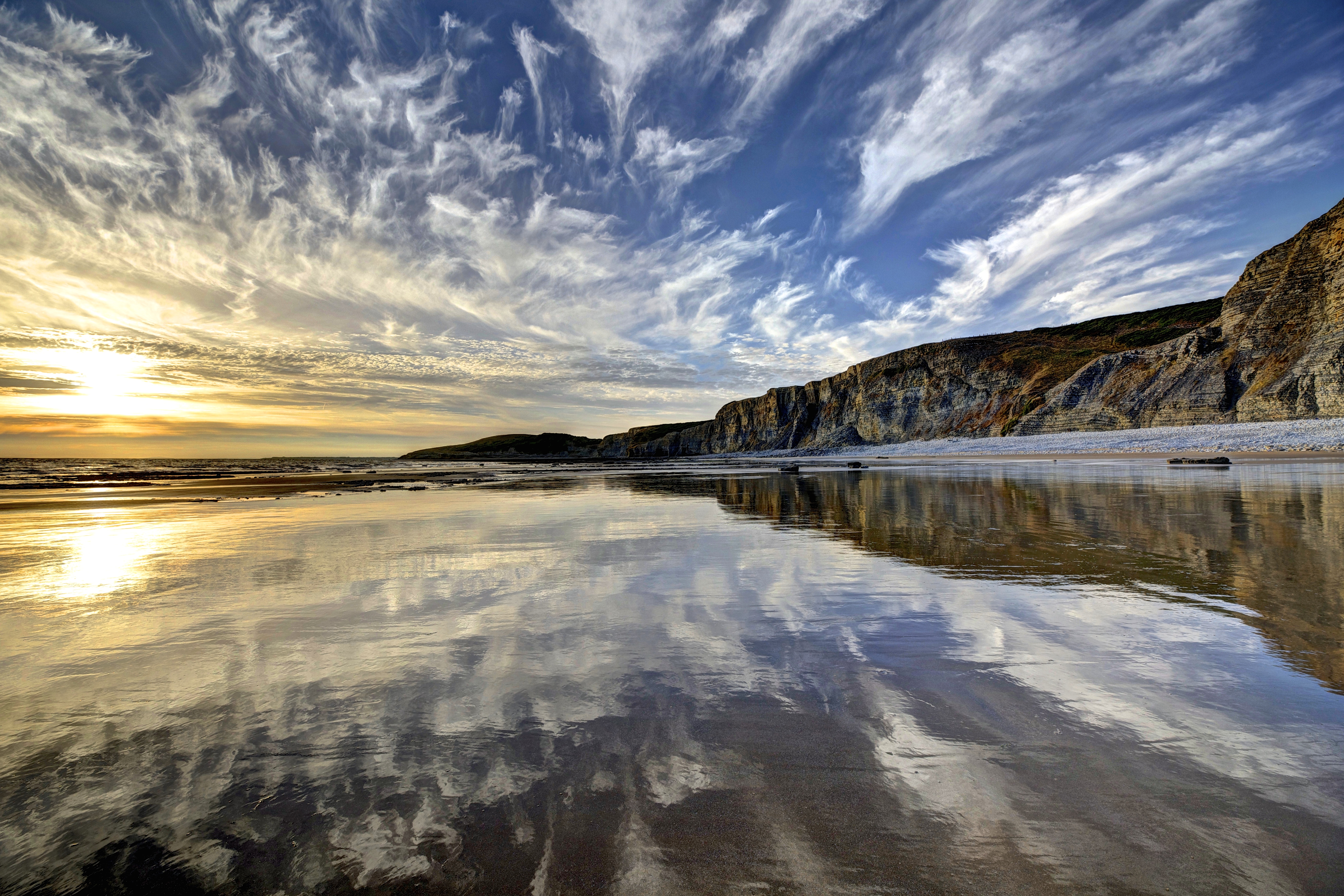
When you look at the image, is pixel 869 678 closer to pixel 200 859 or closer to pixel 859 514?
pixel 200 859

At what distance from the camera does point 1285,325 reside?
4266cm

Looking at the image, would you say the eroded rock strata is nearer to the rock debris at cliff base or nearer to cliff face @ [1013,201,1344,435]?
cliff face @ [1013,201,1344,435]

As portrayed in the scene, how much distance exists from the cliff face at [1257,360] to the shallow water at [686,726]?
46.7m

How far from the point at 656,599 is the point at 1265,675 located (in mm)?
4534

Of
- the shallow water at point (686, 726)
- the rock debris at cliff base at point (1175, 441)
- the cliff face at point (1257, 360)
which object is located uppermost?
the cliff face at point (1257, 360)

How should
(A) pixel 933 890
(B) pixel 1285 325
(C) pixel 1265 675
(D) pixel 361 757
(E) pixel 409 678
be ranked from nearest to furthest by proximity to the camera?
(A) pixel 933 890, (D) pixel 361 757, (C) pixel 1265 675, (E) pixel 409 678, (B) pixel 1285 325

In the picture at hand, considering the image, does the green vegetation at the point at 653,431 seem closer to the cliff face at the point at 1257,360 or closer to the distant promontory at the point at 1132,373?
the distant promontory at the point at 1132,373

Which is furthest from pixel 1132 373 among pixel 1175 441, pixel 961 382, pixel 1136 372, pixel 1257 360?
pixel 961 382

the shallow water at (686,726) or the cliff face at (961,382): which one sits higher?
the cliff face at (961,382)

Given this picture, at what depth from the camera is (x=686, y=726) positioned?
3.02 meters

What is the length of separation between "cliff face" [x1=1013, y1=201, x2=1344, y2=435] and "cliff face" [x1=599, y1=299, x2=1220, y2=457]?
9.16 meters

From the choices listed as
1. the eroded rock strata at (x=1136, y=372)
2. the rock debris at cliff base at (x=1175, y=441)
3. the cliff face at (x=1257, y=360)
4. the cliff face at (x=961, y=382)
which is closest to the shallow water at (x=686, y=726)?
the rock debris at cliff base at (x=1175, y=441)

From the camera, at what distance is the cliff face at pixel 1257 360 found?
37.6 m

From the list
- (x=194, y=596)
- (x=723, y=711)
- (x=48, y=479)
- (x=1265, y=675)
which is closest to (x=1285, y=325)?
Result: (x=1265, y=675)
